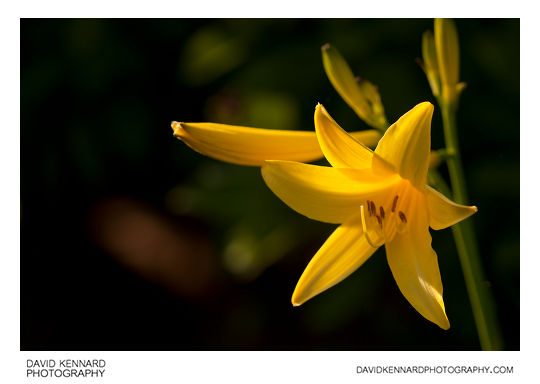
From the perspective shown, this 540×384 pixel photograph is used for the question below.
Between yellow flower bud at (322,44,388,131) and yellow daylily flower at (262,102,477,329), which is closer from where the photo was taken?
yellow daylily flower at (262,102,477,329)

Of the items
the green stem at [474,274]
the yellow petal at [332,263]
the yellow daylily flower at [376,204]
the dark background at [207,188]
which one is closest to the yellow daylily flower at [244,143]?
the yellow daylily flower at [376,204]

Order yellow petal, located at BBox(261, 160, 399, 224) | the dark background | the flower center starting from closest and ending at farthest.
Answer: yellow petal, located at BBox(261, 160, 399, 224), the flower center, the dark background

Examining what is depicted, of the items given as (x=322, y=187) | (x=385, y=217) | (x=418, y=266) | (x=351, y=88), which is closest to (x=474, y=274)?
(x=418, y=266)

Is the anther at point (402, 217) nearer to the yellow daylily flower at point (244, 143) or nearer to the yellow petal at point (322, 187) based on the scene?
the yellow petal at point (322, 187)

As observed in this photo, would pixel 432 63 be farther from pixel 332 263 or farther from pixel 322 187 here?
pixel 332 263

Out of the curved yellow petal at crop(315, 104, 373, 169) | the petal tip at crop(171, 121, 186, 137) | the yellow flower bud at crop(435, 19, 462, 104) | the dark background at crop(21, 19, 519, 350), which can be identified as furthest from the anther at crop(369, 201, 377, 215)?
the dark background at crop(21, 19, 519, 350)

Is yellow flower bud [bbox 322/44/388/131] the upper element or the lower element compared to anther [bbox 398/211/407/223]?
upper

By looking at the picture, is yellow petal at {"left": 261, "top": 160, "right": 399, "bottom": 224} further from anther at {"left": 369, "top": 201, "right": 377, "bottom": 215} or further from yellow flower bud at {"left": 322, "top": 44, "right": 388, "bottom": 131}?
yellow flower bud at {"left": 322, "top": 44, "right": 388, "bottom": 131}

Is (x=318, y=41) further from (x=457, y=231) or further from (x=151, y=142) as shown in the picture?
(x=457, y=231)
